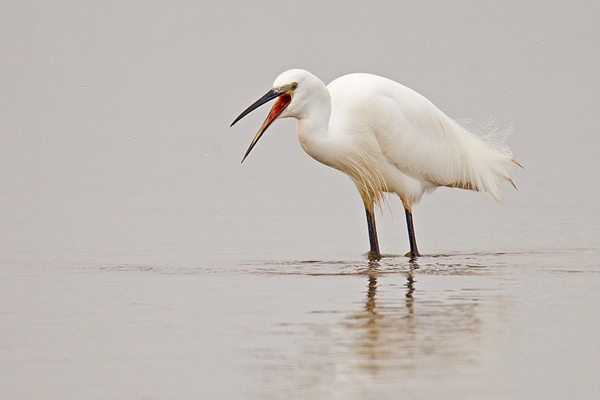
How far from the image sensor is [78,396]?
6223 millimetres

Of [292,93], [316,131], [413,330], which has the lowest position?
[413,330]

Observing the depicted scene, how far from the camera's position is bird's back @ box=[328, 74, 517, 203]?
1183 centimetres

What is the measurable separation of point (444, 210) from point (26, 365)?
10.8m

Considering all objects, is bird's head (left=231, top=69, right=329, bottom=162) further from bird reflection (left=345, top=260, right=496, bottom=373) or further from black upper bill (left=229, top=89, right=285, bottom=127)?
bird reflection (left=345, top=260, right=496, bottom=373)

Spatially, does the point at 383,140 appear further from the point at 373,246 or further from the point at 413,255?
the point at 413,255

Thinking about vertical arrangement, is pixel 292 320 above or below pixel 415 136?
below

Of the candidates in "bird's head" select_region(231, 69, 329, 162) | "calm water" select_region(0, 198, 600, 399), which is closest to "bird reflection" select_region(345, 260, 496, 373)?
"calm water" select_region(0, 198, 600, 399)

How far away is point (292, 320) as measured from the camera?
8.34 meters

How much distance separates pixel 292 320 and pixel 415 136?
176 inches

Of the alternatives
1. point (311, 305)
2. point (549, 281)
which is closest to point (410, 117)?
point (549, 281)

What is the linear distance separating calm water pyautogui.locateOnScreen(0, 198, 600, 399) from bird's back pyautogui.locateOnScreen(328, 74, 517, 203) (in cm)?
73

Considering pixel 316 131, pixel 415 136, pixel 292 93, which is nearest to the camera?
pixel 292 93

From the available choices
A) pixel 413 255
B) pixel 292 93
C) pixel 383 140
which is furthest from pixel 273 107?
pixel 413 255

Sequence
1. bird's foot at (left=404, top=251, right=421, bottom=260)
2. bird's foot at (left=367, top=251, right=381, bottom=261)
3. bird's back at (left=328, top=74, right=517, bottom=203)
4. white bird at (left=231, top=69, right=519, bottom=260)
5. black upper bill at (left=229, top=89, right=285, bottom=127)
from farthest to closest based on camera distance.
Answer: bird's foot at (left=404, top=251, right=421, bottom=260), bird's foot at (left=367, top=251, right=381, bottom=261), bird's back at (left=328, top=74, right=517, bottom=203), white bird at (left=231, top=69, right=519, bottom=260), black upper bill at (left=229, top=89, right=285, bottom=127)
